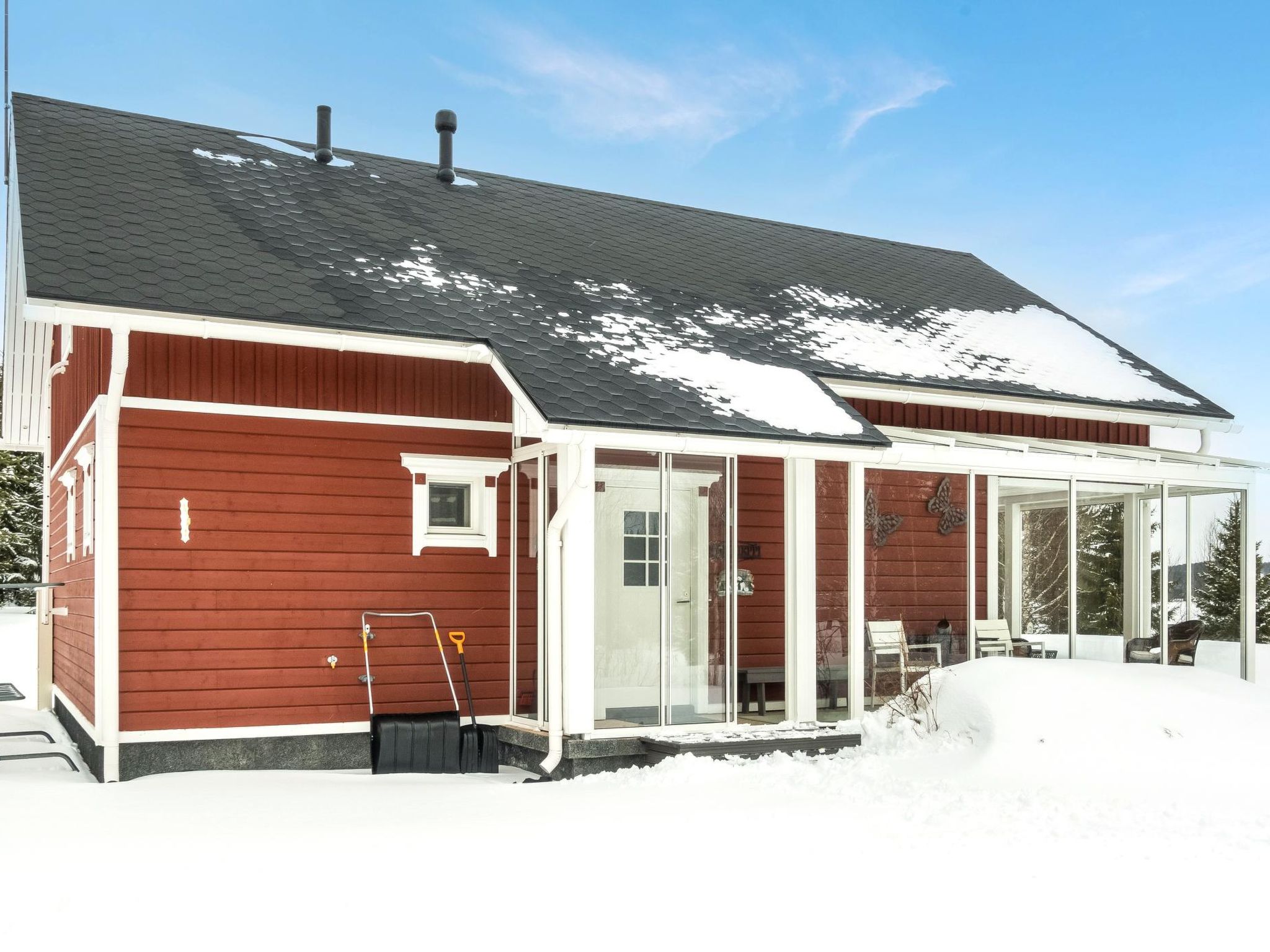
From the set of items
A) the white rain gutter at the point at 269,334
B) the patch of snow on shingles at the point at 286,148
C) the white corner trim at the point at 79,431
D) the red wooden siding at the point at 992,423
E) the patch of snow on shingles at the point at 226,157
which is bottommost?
the white corner trim at the point at 79,431

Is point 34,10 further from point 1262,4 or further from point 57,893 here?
point 57,893

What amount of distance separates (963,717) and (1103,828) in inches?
84.7

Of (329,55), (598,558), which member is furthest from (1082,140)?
(329,55)

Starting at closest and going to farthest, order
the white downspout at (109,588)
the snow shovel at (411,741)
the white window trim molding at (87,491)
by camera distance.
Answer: the white downspout at (109,588), the snow shovel at (411,741), the white window trim molding at (87,491)

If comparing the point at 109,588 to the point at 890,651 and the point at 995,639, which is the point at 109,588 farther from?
the point at 995,639

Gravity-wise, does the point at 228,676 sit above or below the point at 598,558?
below

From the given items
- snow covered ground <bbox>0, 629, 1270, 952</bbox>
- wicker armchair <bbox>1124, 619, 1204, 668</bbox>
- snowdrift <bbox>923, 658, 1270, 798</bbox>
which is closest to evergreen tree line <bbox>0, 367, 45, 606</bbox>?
snow covered ground <bbox>0, 629, 1270, 952</bbox>

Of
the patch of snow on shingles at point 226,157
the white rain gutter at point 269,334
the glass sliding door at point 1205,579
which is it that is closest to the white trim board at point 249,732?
the white rain gutter at point 269,334

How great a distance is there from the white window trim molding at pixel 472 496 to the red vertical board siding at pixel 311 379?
0.37m

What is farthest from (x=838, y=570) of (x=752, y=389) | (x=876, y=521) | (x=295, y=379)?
(x=295, y=379)

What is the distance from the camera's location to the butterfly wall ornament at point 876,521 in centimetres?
1056

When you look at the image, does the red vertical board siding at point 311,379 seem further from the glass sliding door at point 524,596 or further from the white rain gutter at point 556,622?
the white rain gutter at point 556,622

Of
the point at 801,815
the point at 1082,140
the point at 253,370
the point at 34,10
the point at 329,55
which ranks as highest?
the point at 34,10

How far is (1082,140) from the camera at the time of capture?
33.8m
